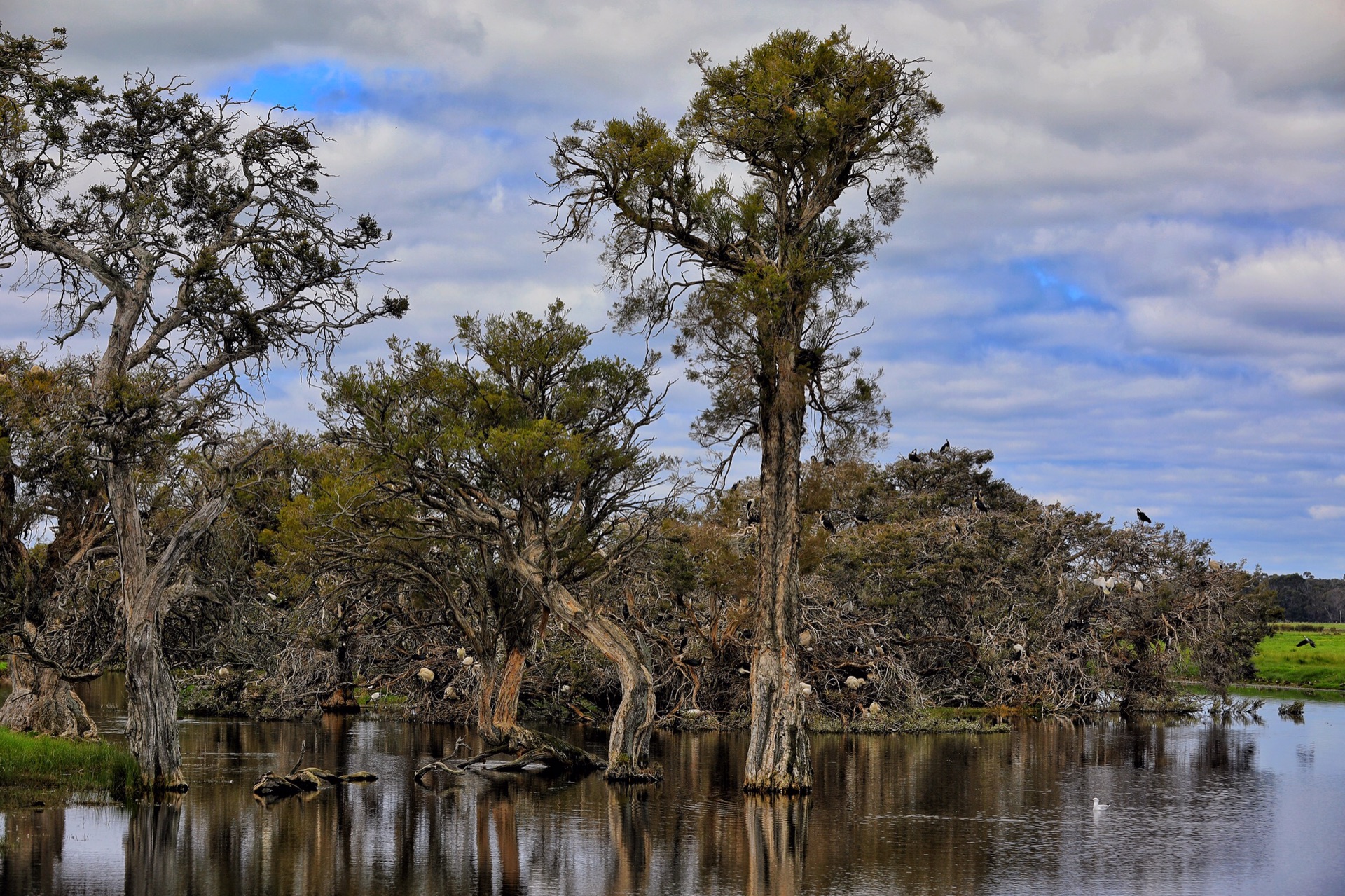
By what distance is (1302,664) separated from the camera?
2724 inches

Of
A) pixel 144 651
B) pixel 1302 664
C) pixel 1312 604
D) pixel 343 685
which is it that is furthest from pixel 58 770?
pixel 1312 604

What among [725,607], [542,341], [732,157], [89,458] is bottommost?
[725,607]

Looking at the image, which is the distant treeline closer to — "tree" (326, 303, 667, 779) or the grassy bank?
"tree" (326, 303, 667, 779)

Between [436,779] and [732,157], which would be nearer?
[732,157]

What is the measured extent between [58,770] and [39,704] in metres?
8.08

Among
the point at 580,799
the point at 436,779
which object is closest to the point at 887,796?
the point at 580,799

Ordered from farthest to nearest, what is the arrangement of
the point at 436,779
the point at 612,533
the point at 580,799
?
1. the point at 612,533
2. the point at 436,779
3. the point at 580,799

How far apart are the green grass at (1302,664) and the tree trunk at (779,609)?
37.2 m

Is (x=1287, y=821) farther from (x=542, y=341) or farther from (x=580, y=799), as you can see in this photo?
(x=542, y=341)

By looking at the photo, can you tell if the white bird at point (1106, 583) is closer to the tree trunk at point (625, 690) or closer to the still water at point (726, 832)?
the still water at point (726, 832)

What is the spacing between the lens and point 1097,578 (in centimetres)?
4941

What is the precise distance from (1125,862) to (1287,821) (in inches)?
274

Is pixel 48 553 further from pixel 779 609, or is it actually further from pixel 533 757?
pixel 779 609

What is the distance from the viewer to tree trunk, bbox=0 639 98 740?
106 ft
